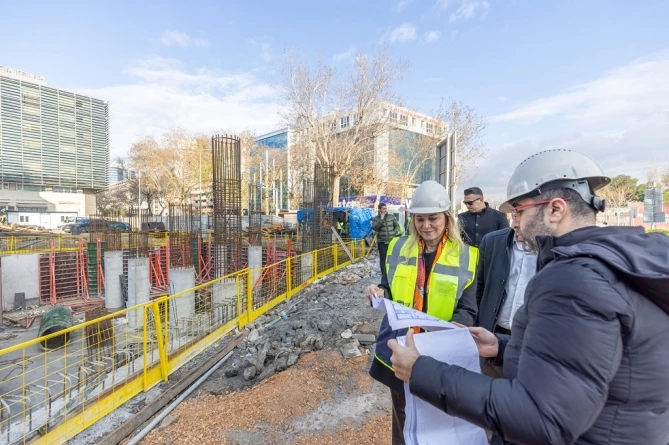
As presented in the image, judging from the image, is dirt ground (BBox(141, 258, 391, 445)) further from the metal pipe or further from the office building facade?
the office building facade

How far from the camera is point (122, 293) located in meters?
10.9

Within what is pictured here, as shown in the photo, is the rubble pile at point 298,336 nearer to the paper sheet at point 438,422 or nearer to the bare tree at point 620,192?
the paper sheet at point 438,422

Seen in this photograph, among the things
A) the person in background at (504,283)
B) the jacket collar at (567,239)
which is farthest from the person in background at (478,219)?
the jacket collar at (567,239)

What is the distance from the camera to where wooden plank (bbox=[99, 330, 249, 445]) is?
11.1 feet

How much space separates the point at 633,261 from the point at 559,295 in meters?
0.17

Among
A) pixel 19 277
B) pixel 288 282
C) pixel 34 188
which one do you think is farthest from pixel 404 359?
pixel 34 188

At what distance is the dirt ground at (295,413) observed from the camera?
10.2ft

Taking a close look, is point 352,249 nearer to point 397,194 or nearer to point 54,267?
point 54,267

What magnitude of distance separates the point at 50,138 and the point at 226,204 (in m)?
57.1

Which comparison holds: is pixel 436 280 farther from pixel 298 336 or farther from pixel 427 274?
pixel 298 336

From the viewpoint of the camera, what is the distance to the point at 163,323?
6824mm

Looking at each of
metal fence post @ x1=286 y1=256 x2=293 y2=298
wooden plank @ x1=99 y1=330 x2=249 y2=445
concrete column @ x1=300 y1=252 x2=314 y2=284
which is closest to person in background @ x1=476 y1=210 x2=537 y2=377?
wooden plank @ x1=99 y1=330 x2=249 y2=445

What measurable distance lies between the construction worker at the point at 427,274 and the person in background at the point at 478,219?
2664mm

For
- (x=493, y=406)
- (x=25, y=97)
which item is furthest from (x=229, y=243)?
(x=25, y=97)
